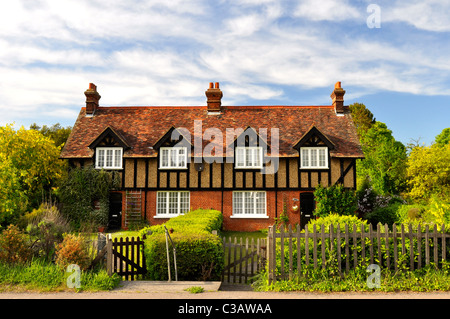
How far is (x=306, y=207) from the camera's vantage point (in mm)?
21266

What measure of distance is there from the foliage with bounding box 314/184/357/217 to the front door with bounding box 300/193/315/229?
0.85 m

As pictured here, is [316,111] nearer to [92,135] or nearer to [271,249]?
[92,135]

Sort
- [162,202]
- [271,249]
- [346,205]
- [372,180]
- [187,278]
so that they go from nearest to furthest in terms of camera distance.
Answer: [271,249] → [187,278] → [346,205] → [162,202] → [372,180]

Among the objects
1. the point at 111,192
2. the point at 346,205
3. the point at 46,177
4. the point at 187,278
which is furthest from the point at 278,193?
the point at 46,177

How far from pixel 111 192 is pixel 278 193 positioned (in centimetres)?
1066

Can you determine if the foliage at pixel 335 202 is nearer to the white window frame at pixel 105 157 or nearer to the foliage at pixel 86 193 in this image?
the foliage at pixel 86 193

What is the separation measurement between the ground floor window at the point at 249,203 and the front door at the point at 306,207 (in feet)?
7.80

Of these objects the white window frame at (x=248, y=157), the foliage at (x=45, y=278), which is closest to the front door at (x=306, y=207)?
the white window frame at (x=248, y=157)

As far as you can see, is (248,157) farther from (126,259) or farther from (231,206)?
(126,259)

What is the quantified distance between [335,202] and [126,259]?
14.3 meters

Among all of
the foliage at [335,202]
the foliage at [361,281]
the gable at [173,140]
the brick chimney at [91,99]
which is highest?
the brick chimney at [91,99]

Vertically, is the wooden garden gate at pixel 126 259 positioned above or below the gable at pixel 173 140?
below

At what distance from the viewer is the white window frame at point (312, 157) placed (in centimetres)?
2117

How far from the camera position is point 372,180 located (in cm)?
3325
